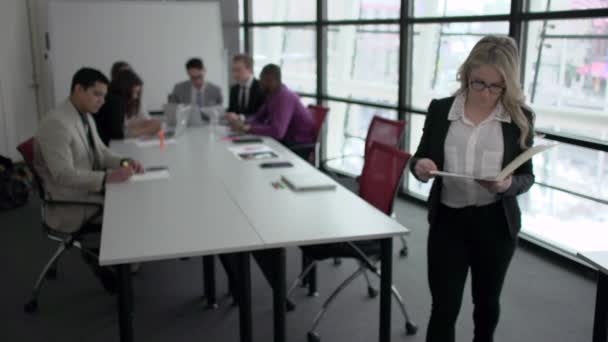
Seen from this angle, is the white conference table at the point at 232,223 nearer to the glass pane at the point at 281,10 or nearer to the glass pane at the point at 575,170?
the glass pane at the point at 575,170

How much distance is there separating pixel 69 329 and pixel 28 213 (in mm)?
2563

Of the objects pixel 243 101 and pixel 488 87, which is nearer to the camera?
pixel 488 87

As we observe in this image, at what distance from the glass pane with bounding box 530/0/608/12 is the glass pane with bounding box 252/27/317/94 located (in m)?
3.61

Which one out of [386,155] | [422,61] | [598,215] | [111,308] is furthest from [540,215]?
[111,308]

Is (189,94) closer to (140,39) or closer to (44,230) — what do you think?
(140,39)

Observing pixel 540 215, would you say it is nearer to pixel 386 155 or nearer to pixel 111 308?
pixel 386 155

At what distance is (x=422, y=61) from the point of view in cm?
571

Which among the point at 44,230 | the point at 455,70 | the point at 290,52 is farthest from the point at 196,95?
the point at 44,230

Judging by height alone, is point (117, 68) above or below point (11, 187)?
above

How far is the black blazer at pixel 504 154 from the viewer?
90.0 inches

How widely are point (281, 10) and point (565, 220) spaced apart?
4.70 meters

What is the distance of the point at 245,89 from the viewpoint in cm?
592

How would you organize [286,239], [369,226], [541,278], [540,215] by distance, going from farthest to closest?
[540,215]
[541,278]
[369,226]
[286,239]

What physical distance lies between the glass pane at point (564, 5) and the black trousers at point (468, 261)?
6.97ft
